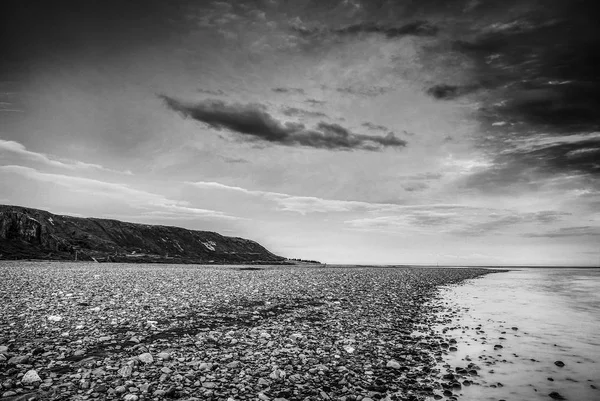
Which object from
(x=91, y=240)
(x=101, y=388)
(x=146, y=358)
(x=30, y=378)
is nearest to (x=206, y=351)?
(x=146, y=358)

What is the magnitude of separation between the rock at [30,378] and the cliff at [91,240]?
8119 cm

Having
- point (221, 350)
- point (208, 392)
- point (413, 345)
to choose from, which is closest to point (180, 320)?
point (221, 350)

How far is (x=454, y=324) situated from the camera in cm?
1518

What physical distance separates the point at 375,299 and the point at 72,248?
9405 centimetres

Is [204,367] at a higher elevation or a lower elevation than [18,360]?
higher

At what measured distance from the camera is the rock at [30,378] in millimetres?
6344

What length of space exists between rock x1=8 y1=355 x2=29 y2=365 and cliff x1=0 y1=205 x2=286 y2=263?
79.8m

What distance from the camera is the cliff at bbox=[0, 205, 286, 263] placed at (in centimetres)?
7993

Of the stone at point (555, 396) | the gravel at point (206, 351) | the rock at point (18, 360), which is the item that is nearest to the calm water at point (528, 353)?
the stone at point (555, 396)

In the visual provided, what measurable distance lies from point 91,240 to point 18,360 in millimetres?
111346

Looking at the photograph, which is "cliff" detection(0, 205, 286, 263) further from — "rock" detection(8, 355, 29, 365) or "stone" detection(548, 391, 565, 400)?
"stone" detection(548, 391, 565, 400)

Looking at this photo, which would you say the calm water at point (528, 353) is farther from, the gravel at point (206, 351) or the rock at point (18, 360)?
the rock at point (18, 360)

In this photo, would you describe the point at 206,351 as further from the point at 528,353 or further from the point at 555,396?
the point at 528,353

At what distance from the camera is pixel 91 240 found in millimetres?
100062
